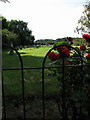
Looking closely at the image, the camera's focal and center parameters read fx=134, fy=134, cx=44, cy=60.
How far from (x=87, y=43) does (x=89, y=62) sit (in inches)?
19.8

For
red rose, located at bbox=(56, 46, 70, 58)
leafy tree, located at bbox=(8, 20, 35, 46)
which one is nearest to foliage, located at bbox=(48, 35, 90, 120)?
red rose, located at bbox=(56, 46, 70, 58)

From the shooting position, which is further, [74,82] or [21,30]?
[21,30]

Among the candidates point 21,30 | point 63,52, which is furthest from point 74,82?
point 21,30

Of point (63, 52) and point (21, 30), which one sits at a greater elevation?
point (21, 30)

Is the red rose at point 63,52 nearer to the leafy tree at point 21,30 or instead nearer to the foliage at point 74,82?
the foliage at point 74,82

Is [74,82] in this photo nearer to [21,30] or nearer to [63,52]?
[63,52]

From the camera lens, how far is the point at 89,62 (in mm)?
1953

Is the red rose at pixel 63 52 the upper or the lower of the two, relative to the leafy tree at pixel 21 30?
lower

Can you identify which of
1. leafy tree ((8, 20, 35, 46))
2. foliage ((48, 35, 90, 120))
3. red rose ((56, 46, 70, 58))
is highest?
leafy tree ((8, 20, 35, 46))

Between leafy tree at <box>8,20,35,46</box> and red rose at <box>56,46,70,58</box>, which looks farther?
leafy tree at <box>8,20,35,46</box>

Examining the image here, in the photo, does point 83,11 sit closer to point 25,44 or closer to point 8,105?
point 8,105

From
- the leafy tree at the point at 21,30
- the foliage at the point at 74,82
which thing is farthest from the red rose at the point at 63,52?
the leafy tree at the point at 21,30

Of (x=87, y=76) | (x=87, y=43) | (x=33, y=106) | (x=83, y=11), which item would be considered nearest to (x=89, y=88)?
(x=87, y=76)

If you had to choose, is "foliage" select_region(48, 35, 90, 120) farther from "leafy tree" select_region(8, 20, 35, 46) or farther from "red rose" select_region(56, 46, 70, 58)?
"leafy tree" select_region(8, 20, 35, 46)
